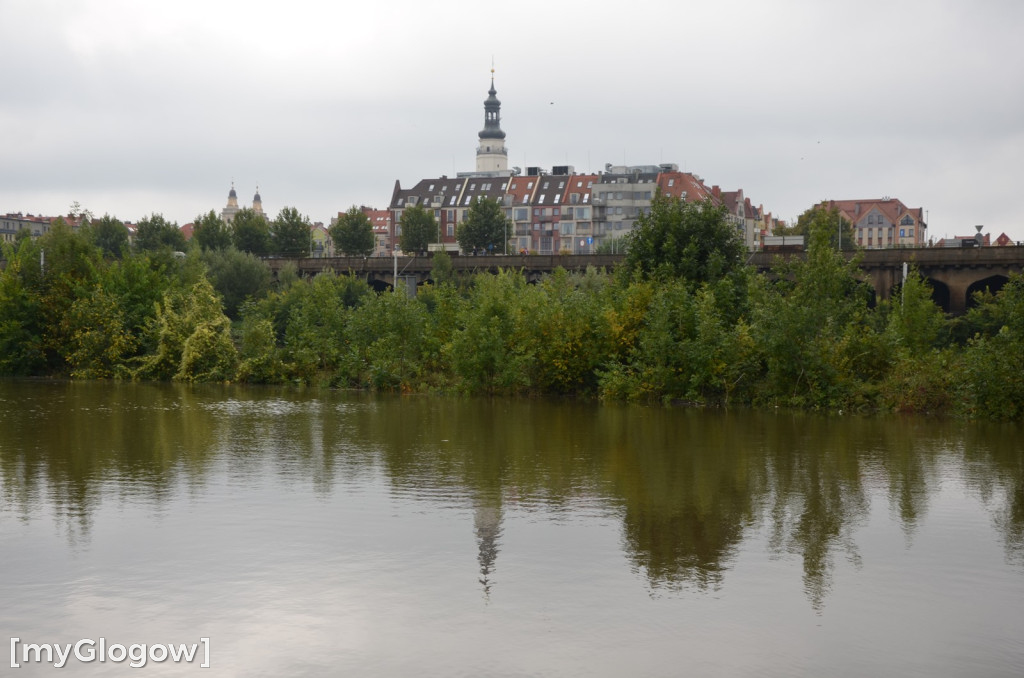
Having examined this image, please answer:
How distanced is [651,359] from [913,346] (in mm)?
10430

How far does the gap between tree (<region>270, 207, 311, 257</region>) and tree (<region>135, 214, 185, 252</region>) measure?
10887 mm

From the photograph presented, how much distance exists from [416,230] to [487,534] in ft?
413

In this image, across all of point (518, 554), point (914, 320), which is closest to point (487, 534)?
point (518, 554)

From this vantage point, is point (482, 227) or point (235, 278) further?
point (482, 227)

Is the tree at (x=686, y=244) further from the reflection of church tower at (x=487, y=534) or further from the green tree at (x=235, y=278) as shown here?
the green tree at (x=235, y=278)

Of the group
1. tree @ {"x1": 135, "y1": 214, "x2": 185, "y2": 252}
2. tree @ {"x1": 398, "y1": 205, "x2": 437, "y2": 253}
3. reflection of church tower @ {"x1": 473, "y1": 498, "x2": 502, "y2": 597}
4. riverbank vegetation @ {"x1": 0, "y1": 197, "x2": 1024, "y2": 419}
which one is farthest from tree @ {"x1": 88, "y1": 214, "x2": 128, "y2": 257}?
reflection of church tower @ {"x1": 473, "y1": 498, "x2": 502, "y2": 597}

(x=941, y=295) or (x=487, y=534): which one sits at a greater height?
(x=941, y=295)

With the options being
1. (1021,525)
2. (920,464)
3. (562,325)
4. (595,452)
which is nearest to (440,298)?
(562,325)

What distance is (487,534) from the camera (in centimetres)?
1555

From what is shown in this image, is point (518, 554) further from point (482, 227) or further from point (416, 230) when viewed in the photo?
Result: point (416, 230)

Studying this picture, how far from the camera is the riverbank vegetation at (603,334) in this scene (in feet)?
116

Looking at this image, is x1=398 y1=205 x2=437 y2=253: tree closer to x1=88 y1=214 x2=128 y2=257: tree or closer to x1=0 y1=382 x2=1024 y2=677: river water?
x1=88 y1=214 x2=128 y2=257: tree

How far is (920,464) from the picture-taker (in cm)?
2311

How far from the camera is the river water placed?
10805 millimetres
